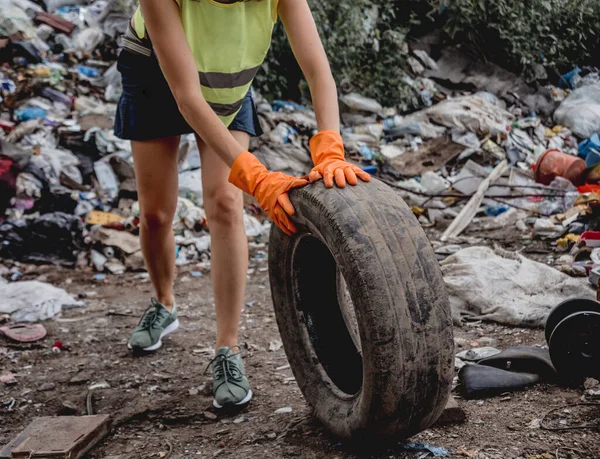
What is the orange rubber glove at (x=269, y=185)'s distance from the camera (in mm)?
1859

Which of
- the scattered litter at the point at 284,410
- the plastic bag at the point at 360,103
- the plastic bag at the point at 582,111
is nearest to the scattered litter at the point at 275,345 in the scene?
the scattered litter at the point at 284,410

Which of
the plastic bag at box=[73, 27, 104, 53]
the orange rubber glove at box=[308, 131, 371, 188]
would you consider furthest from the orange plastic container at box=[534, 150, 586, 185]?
the plastic bag at box=[73, 27, 104, 53]

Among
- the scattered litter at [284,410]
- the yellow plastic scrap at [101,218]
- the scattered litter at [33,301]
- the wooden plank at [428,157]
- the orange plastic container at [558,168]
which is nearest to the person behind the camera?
the scattered litter at [284,410]

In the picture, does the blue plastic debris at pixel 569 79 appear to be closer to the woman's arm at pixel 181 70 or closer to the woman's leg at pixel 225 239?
the woman's leg at pixel 225 239

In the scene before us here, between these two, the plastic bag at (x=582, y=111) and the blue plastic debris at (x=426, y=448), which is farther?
the plastic bag at (x=582, y=111)

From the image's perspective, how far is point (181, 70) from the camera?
1.92m

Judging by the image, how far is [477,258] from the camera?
11.8 ft

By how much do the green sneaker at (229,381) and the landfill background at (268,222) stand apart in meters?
0.06

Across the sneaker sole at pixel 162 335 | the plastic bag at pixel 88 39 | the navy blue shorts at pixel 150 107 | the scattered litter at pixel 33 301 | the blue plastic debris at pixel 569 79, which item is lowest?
the scattered litter at pixel 33 301

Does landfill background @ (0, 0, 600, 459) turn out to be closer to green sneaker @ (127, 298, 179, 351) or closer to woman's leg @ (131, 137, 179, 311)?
green sneaker @ (127, 298, 179, 351)

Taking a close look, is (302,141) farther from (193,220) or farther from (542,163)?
(542,163)

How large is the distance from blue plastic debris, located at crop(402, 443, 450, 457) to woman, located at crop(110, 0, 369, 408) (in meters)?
0.73

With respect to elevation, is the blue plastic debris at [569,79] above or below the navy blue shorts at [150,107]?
above

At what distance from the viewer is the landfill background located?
209 cm
